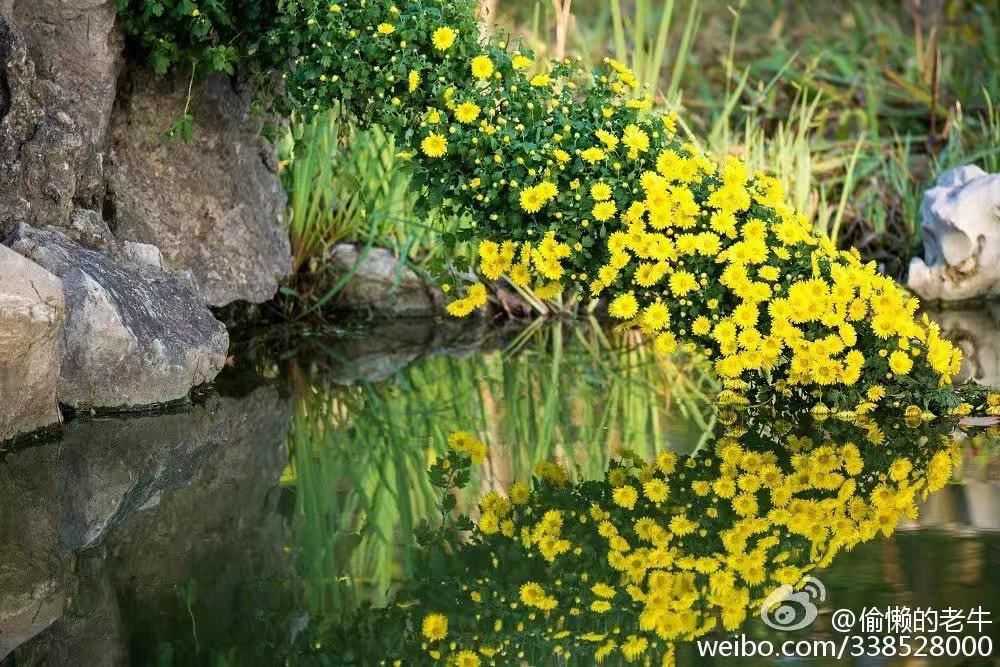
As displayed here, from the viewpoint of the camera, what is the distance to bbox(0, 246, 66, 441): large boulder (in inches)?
163

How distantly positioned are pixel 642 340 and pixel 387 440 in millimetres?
2221

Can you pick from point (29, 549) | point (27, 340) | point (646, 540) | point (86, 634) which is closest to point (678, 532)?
point (646, 540)

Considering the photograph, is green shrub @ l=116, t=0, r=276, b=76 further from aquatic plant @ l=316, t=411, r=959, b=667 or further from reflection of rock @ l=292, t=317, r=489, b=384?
aquatic plant @ l=316, t=411, r=959, b=667

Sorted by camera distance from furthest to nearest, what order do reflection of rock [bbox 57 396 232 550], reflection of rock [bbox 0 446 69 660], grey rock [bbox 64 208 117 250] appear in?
grey rock [bbox 64 208 117 250]
reflection of rock [bbox 57 396 232 550]
reflection of rock [bbox 0 446 69 660]

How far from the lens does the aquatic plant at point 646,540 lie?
9.10ft

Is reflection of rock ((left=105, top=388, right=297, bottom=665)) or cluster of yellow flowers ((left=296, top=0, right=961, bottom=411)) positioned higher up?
cluster of yellow flowers ((left=296, top=0, right=961, bottom=411))

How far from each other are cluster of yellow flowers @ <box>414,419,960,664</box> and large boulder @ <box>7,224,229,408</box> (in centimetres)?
154

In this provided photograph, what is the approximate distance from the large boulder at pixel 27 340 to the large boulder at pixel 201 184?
137 cm

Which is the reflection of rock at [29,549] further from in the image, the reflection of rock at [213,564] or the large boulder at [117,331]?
the large boulder at [117,331]

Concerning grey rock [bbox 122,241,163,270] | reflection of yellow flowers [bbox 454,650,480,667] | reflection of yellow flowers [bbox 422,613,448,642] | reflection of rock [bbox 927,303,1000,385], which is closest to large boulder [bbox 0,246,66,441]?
grey rock [bbox 122,241,163,270]

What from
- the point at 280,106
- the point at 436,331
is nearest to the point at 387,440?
the point at 280,106

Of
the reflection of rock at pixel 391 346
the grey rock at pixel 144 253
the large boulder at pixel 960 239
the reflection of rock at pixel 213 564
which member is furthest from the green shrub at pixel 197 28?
the large boulder at pixel 960 239

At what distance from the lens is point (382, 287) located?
7.18 metres

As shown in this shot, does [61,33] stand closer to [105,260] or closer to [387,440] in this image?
[105,260]
